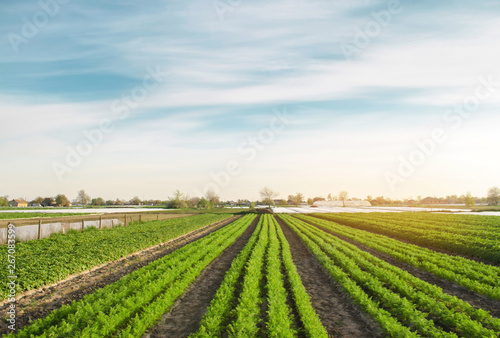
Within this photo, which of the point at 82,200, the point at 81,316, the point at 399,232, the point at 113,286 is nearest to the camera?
the point at 81,316

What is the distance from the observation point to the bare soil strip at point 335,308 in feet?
26.2

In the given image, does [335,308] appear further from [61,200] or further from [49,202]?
[49,202]

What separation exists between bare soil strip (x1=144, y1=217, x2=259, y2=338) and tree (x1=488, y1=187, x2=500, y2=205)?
157 metres

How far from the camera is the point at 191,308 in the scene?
9.46 metres

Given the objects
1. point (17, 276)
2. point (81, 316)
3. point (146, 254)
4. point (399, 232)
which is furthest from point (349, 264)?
point (399, 232)

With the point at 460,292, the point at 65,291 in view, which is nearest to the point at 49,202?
the point at 65,291

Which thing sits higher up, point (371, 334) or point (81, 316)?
point (81, 316)

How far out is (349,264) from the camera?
1428cm

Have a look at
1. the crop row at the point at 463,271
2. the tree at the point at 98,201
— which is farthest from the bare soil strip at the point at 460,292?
the tree at the point at 98,201

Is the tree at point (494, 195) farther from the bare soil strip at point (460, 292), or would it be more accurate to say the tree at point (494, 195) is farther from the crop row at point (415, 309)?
the crop row at point (415, 309)

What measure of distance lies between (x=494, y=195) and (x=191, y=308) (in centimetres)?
16300

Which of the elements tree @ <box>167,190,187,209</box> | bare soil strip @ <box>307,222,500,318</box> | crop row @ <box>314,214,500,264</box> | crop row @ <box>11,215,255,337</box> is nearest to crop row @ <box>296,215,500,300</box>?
bare soil strip @ <box>307,222,500,318</box>

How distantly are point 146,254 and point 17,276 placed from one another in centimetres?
806

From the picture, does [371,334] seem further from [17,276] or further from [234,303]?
[17,276]
